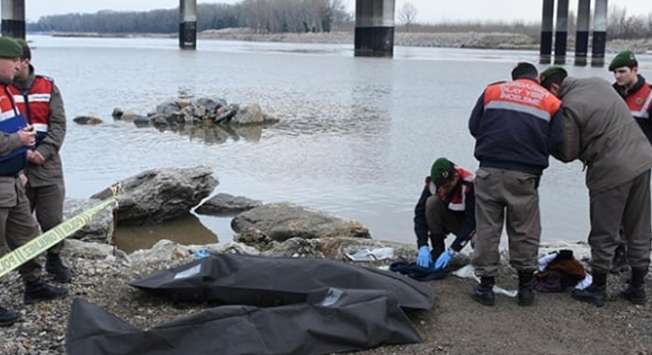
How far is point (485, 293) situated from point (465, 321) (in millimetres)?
439

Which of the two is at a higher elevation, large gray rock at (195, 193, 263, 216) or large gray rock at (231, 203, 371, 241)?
large gray rock at (231, 203, 371, 241)

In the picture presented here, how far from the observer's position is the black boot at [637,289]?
5660mm

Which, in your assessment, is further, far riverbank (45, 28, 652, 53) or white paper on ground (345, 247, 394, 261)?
far riverbank (45, 28, 652, 53)

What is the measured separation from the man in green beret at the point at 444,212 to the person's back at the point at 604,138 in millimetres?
803

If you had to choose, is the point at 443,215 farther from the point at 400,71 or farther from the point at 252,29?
the point at 252,29

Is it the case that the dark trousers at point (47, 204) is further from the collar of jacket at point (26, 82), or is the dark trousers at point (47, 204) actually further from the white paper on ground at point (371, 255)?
the white paper on ground at point (371, 255)

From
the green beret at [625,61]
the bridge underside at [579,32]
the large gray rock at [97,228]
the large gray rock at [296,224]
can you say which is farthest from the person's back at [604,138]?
the bridge underside at [579,32]

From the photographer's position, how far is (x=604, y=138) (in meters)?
5.42

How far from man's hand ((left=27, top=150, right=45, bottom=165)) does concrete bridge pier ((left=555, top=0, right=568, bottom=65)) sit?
3219 inches

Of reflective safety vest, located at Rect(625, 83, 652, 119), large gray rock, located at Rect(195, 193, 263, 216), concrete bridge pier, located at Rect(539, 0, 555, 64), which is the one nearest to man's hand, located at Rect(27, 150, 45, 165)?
reflective safety vest, located at Rect(625, 83, 652, 119)

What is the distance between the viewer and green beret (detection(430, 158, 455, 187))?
5.86 meters

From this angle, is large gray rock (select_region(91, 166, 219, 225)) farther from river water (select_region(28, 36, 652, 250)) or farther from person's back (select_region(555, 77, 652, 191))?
person's back (select_region(555, 77, 652, 191))

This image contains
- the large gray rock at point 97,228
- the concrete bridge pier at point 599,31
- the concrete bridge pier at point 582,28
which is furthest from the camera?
the concrete bridge pier at point 582,28

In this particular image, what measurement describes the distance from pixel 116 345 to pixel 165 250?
119 inches
